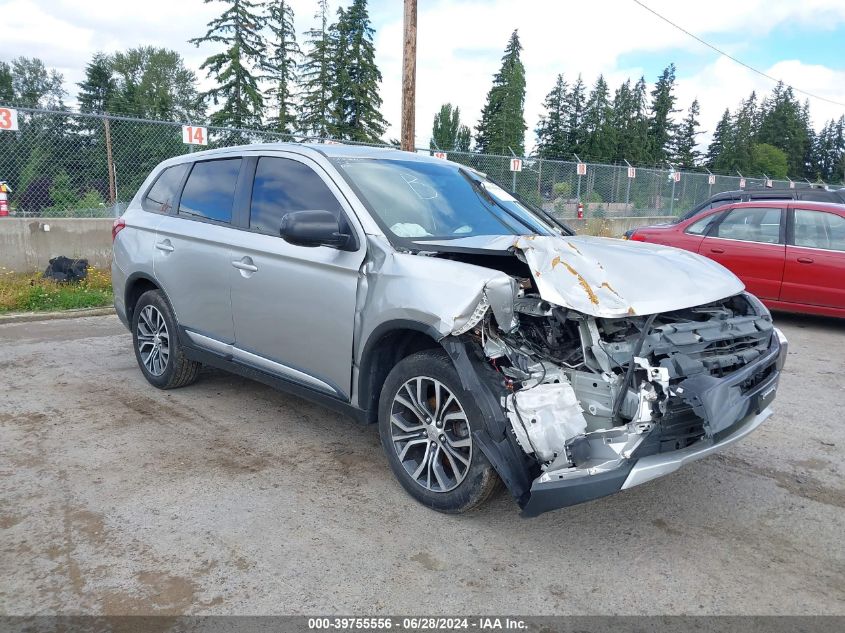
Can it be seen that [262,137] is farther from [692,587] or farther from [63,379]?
[692,587]

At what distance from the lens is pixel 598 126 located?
66.3m

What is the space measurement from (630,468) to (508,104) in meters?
61.4

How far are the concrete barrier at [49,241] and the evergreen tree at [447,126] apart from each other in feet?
356

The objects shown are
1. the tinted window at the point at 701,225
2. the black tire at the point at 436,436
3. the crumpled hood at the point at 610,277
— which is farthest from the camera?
the tinted window at the point at 701,225

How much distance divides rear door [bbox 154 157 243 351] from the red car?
21.9ft

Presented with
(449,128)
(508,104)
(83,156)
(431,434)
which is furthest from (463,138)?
(431,434)

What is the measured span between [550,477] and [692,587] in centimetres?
78

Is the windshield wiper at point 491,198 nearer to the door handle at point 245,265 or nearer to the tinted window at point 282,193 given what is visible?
the tinted window at point 282,193

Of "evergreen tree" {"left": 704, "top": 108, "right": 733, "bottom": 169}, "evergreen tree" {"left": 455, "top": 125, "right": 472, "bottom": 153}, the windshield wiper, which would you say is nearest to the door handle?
the windshield wiper

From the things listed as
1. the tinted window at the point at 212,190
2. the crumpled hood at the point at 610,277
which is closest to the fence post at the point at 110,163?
the tinted window at the point at 212,190

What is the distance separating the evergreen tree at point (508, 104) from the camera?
6050 cm

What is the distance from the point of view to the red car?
800 centimetres

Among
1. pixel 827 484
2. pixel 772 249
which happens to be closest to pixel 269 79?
pixel 772 249

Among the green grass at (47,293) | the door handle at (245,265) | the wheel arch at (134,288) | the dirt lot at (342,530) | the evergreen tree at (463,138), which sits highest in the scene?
the evergreen tree at (463,138)
